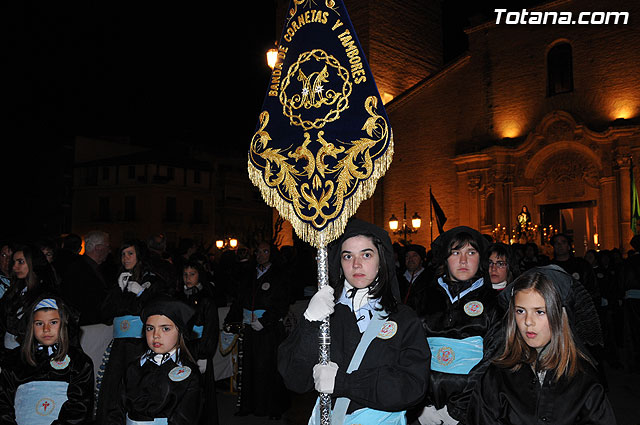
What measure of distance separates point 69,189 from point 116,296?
4181cm

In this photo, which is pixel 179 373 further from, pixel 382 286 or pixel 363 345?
pixel 382 286

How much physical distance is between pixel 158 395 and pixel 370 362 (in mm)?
1692

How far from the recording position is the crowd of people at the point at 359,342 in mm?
2768

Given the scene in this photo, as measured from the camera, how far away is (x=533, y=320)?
2885 millimetres

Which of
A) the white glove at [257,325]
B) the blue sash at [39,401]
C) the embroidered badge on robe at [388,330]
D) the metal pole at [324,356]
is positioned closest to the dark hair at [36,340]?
the blue sash at [39,401]

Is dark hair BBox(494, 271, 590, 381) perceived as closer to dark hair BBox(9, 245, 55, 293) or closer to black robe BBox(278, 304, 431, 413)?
black robe BBox(278, 304, 431, 413)

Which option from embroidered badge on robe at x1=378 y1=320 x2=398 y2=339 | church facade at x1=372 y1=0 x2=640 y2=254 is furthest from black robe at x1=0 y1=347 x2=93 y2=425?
church facade at x1=372 y1=0 x2=640 y2=254

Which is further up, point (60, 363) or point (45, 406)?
point (60, 363)

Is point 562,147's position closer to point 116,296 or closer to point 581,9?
point 581,9

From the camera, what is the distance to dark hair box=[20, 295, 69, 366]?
3932 mm

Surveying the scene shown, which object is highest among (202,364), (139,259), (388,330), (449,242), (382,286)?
(449,242)

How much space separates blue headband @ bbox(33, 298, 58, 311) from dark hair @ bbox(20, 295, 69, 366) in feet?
0.07

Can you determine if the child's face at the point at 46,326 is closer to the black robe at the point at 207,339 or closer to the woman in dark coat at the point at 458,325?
the black robe at the point at 207,339

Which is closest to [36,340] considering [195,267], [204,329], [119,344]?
[119,344]
